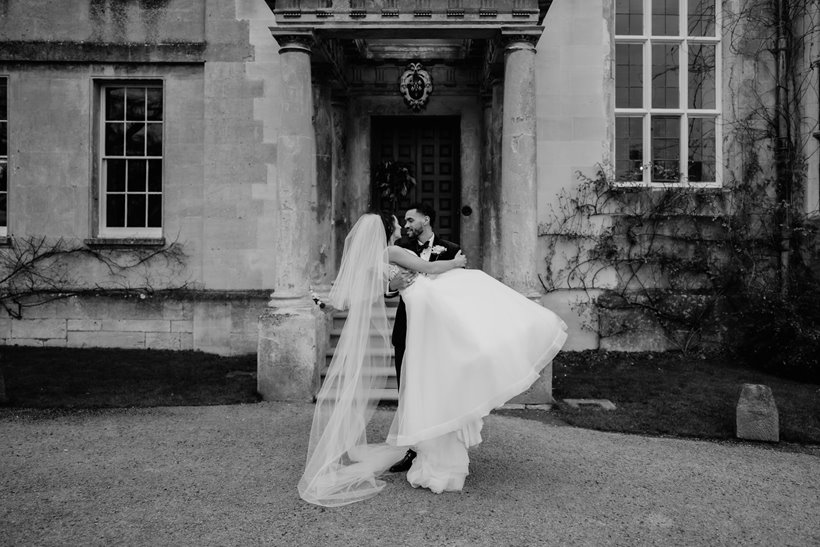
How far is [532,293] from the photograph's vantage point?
24.4ft

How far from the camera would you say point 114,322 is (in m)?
9.85

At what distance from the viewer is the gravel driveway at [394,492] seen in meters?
3.76

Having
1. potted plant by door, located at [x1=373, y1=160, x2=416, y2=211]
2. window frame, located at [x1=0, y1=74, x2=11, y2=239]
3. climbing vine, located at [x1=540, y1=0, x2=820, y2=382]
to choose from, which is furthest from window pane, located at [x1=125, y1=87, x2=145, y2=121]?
climbing vine, located at [x1=540, y1=0, x2=820, y2=382]

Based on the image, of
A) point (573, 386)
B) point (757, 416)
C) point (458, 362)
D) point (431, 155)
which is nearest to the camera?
point (458, 362)

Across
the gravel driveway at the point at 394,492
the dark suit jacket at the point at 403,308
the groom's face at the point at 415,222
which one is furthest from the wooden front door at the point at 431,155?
the groom's face at the point at 415,222

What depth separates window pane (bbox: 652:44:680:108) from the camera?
33.6 feet

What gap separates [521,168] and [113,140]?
272 inches

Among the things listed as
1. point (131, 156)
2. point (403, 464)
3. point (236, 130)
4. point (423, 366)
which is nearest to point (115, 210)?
point (131, 156)

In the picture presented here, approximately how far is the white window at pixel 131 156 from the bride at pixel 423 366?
6469 millimetres

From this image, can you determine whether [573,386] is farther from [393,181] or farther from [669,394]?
[393,181]

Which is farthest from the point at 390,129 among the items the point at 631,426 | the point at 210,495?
the point at 210,495

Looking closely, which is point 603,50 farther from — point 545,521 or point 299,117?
point 545,521

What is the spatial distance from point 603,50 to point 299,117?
5.22 meters

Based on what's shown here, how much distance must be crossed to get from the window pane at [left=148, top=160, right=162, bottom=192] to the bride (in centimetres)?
642
